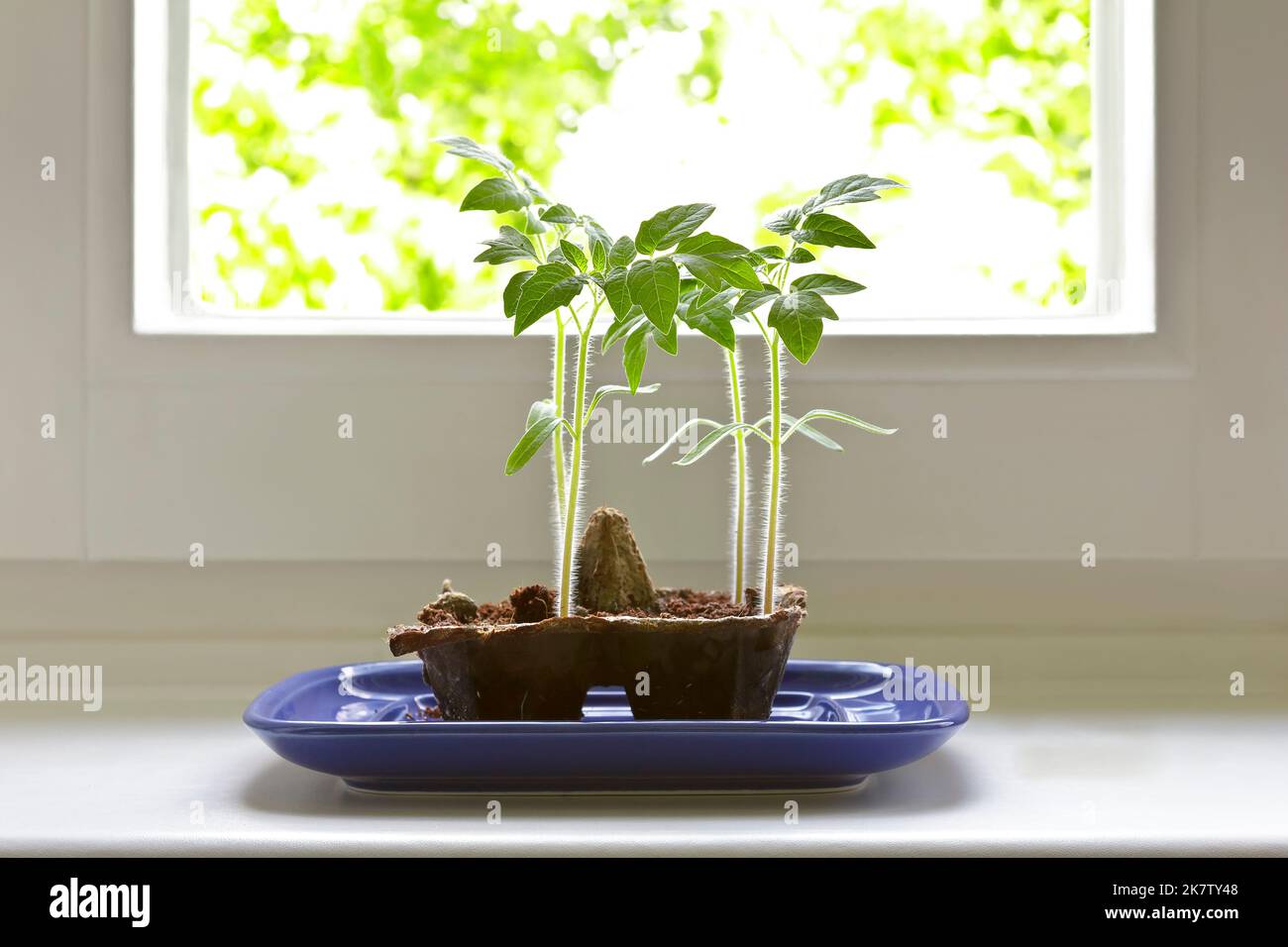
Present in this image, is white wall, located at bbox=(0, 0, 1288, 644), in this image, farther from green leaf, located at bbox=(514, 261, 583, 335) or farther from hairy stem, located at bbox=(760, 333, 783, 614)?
green leaf, located at bbox=(514, 261, 583, 335)

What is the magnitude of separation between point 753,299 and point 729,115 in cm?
52

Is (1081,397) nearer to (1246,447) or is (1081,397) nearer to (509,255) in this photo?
(1246,447)

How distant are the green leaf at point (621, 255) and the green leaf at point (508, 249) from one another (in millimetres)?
66

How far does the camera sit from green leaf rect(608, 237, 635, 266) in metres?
A: 0.64

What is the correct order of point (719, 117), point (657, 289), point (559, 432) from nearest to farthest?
point (657, 289) → point (559, 432) → point (719, 117)

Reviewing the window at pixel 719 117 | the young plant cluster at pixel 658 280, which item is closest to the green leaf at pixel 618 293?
the young plant cluster at pixel 658 280

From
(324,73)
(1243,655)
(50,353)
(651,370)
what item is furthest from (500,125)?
(1243,655)

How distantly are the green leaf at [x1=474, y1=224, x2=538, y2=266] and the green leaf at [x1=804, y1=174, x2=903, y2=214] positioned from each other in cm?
18

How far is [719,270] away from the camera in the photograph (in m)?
0.63

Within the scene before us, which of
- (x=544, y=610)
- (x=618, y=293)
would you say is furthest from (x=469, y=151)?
(x=544, y=610)

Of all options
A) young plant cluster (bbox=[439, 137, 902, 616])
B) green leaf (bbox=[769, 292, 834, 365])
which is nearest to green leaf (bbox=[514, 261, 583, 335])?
young plant cluster (bbox=[439, 137, 902, 616])

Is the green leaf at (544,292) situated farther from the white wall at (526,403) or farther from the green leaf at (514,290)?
the white wall at (526,403)

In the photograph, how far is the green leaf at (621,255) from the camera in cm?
64

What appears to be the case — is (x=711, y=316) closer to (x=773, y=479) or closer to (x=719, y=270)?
(x=719, y=270)
